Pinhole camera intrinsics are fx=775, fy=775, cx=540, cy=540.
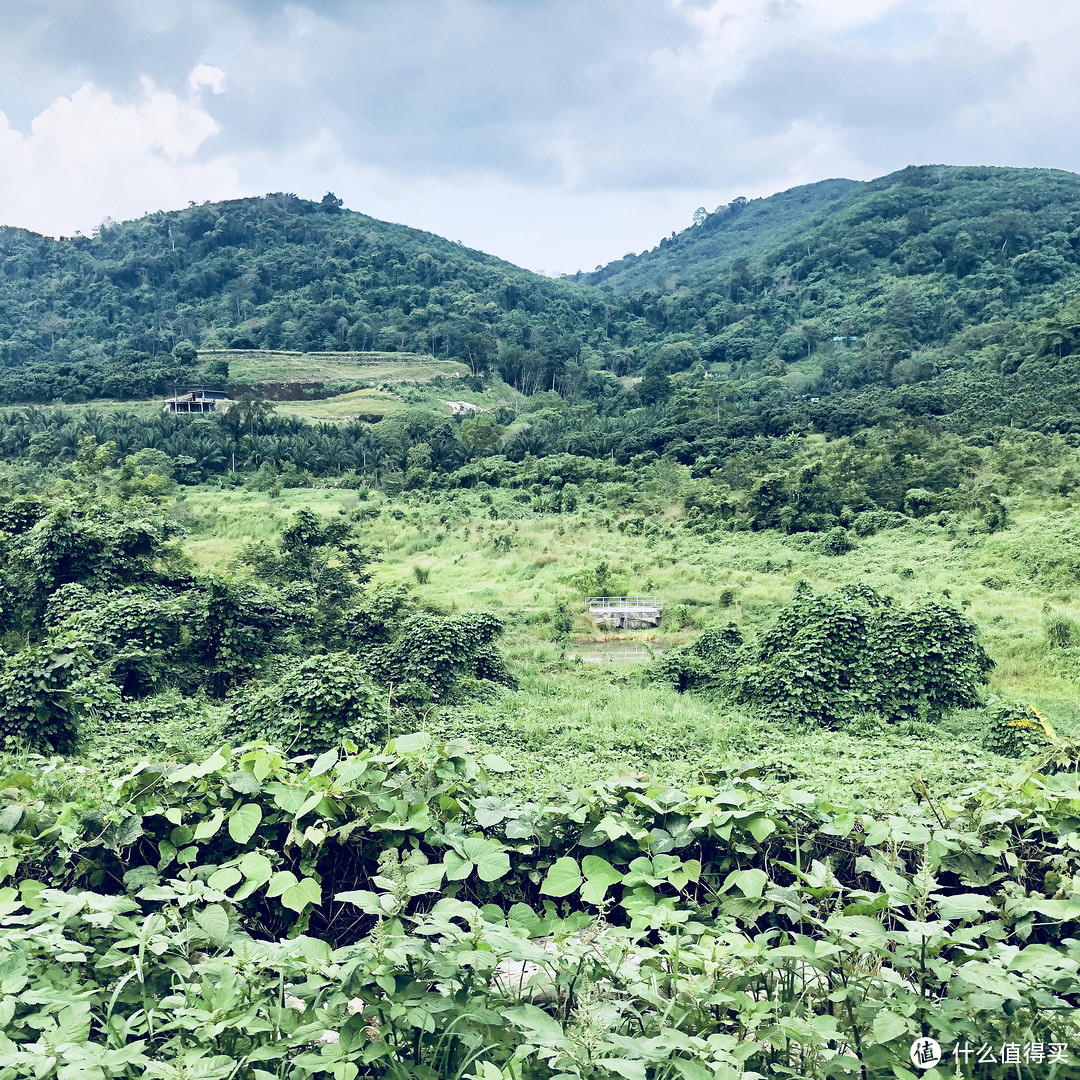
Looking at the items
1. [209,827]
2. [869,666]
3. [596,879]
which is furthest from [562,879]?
[869,666]

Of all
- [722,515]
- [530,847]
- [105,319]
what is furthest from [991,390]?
[105,319]

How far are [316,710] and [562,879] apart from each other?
510cm

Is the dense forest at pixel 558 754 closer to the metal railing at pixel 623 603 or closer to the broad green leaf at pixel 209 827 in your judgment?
the broad green leaf at pixel 209 827

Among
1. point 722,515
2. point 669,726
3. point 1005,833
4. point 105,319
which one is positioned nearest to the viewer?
point 1005,833

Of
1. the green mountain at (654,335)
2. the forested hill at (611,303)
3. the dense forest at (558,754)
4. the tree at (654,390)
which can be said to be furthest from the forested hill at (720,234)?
the dense forest at (558,754)

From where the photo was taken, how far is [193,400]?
43.9m

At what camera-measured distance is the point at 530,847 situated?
100 inches

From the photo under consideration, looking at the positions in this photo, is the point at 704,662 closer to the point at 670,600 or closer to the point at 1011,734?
the point at 1011,734

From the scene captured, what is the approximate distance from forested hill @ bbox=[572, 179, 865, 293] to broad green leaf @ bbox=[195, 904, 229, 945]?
4501 inches

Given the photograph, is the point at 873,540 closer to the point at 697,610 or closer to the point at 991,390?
the point at 697,610

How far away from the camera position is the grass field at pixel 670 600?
267 inches

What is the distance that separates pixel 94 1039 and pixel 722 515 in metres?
20.2

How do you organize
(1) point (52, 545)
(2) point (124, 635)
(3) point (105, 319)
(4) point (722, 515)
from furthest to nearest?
1. (3) point (105, 319)
2. (4) point (722, 515)
3. (1) point (52, 545)
4. (2) point (124, 635)

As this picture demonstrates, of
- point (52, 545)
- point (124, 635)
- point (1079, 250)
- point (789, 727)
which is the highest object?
point (1079, 250)
